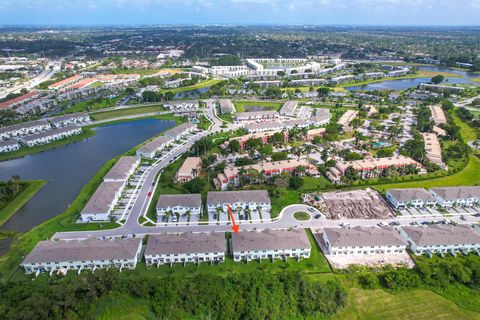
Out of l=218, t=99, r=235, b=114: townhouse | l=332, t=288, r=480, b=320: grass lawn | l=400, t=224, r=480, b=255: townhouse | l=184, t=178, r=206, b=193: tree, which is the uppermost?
l=218, t=99, r=235, b=114: townhouse

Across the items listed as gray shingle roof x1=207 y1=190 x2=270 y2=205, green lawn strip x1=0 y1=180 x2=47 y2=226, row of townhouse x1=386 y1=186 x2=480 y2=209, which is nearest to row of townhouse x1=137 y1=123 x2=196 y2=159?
green lawn strip x1=0 y1=180 x2=47 y2=226

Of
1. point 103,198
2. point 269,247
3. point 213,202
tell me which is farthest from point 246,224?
point 103,198

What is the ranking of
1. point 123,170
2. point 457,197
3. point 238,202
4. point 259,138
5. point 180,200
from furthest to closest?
1. point 259,138
2. point 123,170
3. point 457,197
4. point 238,202
5. point 180,200

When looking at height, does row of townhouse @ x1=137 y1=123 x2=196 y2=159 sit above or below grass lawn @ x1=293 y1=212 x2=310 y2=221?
above

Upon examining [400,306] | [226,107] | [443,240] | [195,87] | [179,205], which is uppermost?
[195,87]

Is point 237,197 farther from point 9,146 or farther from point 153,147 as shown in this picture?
point 9,146

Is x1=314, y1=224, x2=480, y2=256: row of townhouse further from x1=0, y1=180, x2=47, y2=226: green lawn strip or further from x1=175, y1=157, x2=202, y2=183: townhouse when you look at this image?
x1=0, y1=180, x2=47, y2=226: green lawn strip

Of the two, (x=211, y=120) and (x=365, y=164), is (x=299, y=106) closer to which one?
(x=211, y=120)
